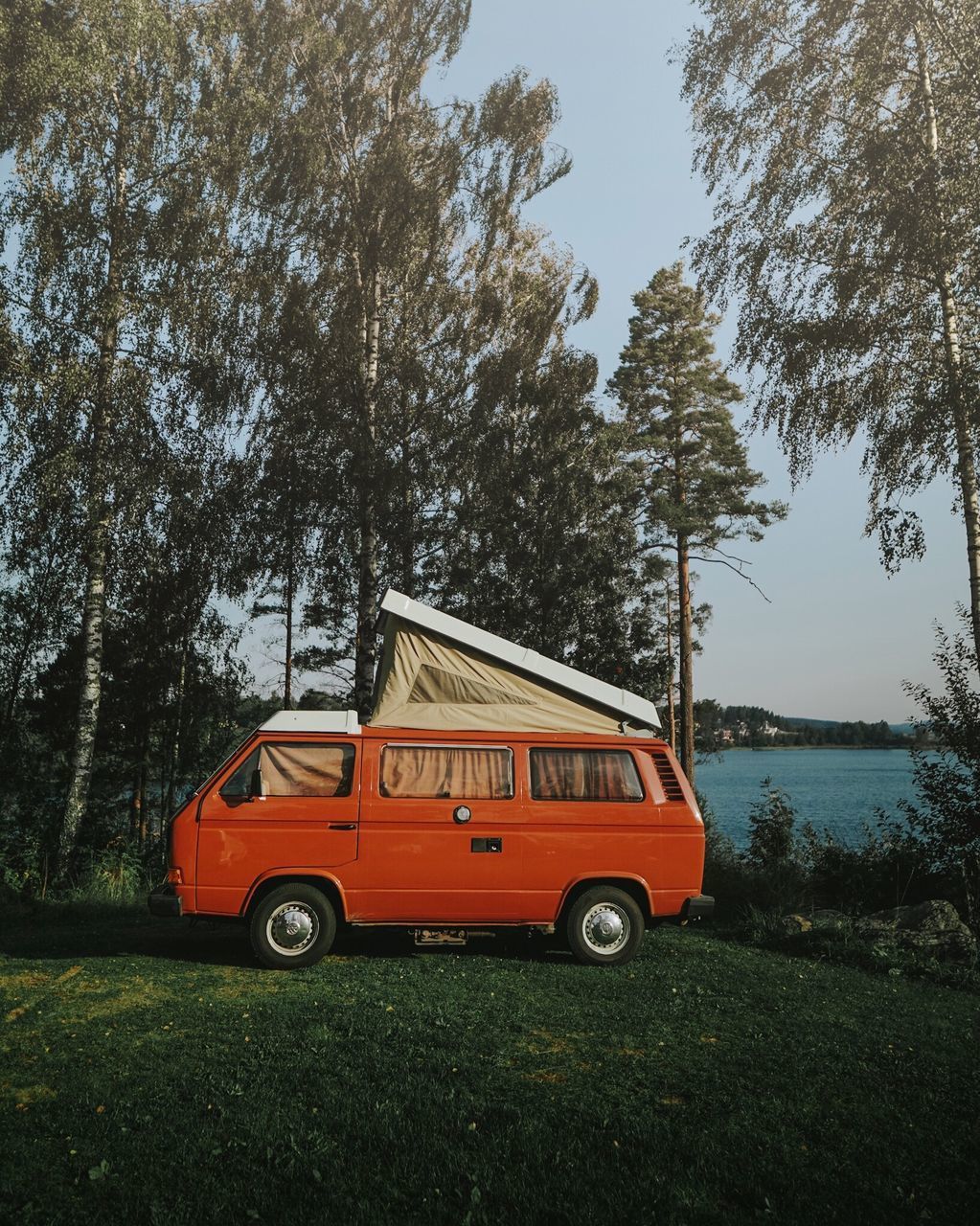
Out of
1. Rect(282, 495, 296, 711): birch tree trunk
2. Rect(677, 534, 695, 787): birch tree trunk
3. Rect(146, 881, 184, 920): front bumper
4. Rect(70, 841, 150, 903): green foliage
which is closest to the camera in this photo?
Rect(146, 881, 184, 920): front bumper

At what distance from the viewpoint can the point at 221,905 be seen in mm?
7902

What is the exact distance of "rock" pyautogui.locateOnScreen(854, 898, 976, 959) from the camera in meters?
8.99

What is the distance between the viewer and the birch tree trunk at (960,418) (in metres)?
11.4

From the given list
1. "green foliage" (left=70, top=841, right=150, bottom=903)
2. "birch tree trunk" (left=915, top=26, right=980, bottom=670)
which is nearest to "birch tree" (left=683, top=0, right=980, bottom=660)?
"birch tree trunk" (left=915, top=26, right=980, bottom=670)

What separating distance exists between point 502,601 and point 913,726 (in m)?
9.10

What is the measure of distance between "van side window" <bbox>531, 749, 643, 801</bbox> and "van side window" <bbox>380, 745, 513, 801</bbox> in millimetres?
287

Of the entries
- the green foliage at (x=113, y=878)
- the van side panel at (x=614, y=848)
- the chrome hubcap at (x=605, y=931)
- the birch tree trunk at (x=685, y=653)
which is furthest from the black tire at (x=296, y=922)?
the birch tree trunk at (x=685, y=653)

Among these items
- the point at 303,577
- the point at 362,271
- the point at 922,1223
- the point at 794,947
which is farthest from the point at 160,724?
the point at 922,1223

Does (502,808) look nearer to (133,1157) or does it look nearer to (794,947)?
(794,947)

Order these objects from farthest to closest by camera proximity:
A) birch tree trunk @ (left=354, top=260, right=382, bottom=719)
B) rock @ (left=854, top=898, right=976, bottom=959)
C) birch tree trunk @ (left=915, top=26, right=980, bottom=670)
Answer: birch tree trunk @ (left=354, top=260, right=382, bottom=719) → birch tree trunk @ (left=915, top=26, right=980, bottom=670) → rock @ (left=854, top=898, right=976, bottom=959)

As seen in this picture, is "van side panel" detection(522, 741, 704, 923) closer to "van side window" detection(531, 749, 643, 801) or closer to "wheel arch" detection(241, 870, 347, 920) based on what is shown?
"van side window" detection(531, 749, 643, 801)

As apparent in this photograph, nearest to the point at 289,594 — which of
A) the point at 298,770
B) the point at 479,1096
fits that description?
the point at 298,770

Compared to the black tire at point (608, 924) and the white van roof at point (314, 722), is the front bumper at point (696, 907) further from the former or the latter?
the white van roof at point (314, 722)

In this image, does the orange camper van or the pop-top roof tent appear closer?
the orange camper van
